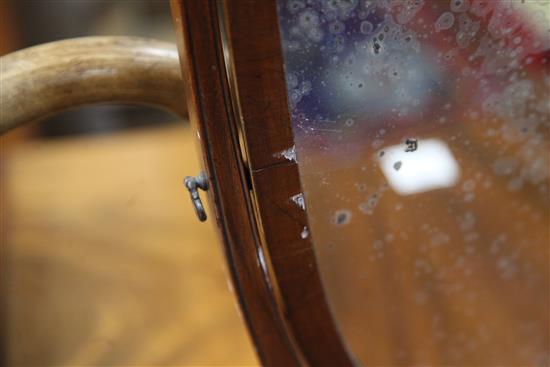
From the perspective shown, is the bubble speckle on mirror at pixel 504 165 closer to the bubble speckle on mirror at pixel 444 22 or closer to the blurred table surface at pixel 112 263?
the bubble speckle on mirror at pixel 444 22

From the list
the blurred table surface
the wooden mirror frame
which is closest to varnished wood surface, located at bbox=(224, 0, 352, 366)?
the wooden mirror frame

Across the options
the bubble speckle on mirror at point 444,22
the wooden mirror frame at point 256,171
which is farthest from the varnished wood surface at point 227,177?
the bubble speckle on mirror at point 444,22

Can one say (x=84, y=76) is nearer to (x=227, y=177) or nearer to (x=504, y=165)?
(x=227, y=177)

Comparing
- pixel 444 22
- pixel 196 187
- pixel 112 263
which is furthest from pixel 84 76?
pixel 112 263

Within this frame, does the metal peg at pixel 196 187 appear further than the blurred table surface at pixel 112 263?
No

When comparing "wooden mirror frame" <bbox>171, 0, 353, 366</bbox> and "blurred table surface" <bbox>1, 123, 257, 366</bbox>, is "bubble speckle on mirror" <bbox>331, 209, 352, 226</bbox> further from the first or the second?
"blurred table surface" <bbox>1, 123, 257, 366</bbox>

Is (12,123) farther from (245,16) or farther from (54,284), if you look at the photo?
(54,284)

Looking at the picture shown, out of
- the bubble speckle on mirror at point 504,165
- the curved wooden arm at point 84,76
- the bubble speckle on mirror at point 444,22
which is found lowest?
the bubble speckle on mirror at point 504,165
